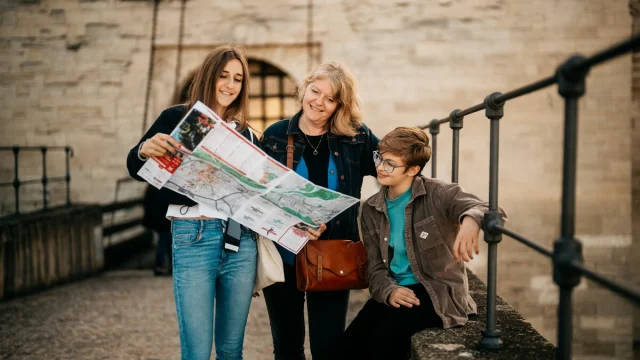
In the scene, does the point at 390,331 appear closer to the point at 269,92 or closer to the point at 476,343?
the point at 476,343

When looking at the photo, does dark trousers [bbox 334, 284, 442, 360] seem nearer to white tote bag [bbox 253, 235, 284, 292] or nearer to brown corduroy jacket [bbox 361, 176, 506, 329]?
brown corduroy jacket [bbox 361, 176, 506, 329]

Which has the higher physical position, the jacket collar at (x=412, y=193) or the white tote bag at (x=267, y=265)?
the jacket collar at (x=412, y=193)

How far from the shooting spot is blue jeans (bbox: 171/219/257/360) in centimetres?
210

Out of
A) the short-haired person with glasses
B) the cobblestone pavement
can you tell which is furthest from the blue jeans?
the cobblestone pavement

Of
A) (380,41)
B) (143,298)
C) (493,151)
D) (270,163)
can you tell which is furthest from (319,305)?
(380,41)

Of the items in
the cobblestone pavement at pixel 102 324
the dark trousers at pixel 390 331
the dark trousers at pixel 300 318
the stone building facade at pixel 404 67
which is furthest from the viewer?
the stone building facade at pixel 404 67

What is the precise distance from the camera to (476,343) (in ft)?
6.39

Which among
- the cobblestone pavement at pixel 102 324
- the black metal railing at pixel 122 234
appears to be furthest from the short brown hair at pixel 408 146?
the black metal railing at pixel 122 234

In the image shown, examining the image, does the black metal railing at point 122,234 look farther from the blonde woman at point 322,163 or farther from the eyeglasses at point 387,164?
the eyeglasses at point 387,164

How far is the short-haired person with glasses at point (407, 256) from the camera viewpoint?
207cm

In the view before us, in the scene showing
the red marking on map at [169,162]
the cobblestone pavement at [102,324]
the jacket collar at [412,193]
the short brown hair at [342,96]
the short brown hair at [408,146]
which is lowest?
the cobblestone pavement at [102,324]

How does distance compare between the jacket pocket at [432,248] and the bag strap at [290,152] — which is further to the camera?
the bag strap at [290,152]

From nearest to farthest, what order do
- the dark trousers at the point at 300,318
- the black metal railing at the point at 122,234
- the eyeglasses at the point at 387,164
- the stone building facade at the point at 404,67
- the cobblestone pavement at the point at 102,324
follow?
the eyeglasses at the point at 387,164
the dark trousers at the point at 300,318
the cobblestone pavement at the point at 102,324
the black metal railing at the point at 122,234
the stone building facade at the point at 404,67

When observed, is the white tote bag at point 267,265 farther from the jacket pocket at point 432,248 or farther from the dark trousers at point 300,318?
the jacket pocket at point 432,248
